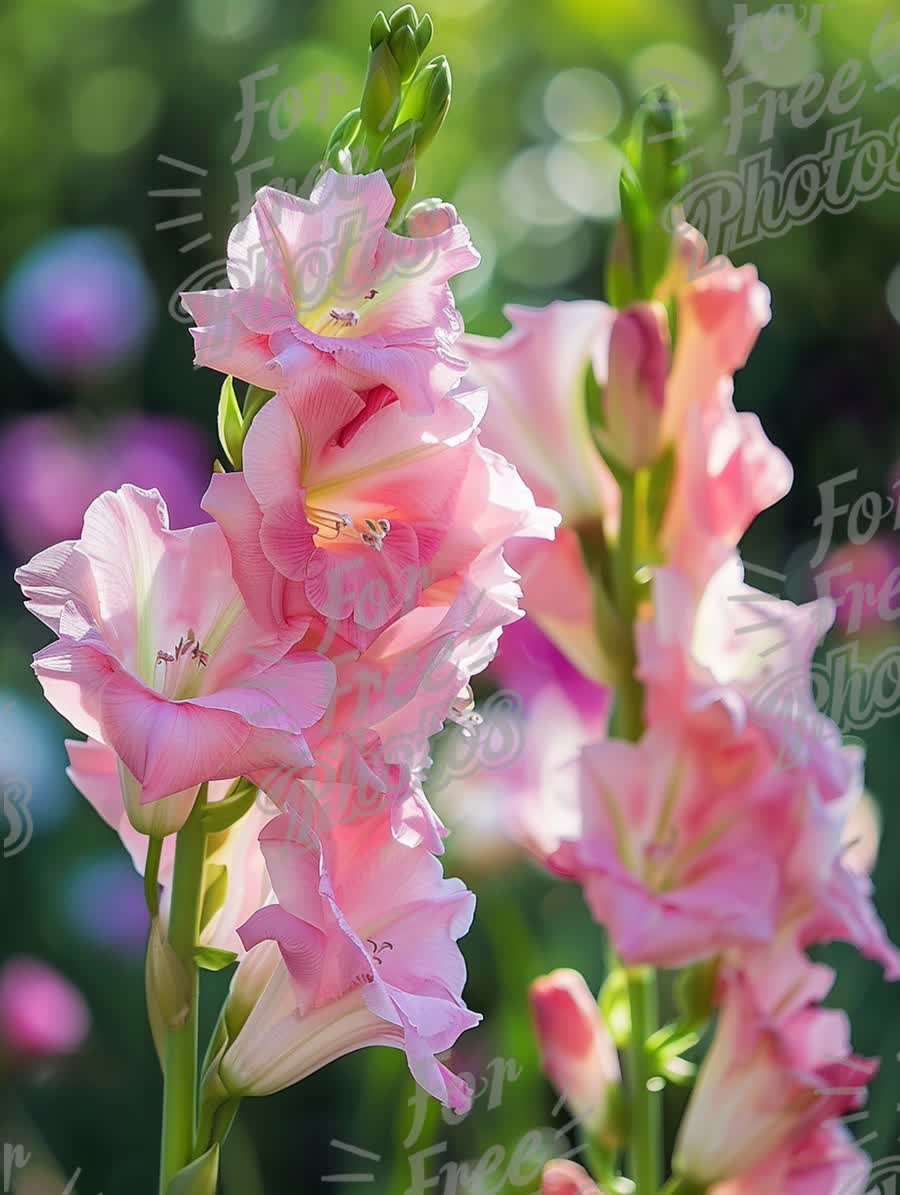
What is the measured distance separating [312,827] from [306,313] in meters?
0.14

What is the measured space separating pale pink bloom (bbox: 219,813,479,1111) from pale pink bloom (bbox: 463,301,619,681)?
0.79 feet

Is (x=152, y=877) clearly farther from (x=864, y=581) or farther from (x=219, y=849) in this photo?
(x=864, y=581)

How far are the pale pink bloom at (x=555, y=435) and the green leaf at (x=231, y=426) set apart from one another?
0.83ft

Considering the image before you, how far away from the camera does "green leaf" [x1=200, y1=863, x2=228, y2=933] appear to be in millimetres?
457

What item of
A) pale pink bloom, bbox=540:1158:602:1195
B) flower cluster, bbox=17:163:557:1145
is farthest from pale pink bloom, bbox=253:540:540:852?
pale pink bloom, bbox=540:1158:602:1195

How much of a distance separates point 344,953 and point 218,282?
1.09 m

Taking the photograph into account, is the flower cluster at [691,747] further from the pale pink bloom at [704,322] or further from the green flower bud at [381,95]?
the green flower bud at [381,95]

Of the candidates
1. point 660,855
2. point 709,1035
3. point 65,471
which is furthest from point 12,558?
point 660,855

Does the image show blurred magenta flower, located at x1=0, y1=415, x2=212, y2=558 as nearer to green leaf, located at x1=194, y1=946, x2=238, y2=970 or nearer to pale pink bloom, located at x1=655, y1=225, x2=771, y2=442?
pale pink bloom, located at x1=655, y1=225, x2=771, y2=442

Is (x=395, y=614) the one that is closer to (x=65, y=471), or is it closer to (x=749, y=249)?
(x=65, y=471)

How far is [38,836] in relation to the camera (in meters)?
1.50

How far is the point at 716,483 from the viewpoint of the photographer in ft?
2.12

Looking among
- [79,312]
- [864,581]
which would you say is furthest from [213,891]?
[79,312]

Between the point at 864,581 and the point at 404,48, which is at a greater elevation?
the point at 404,48
